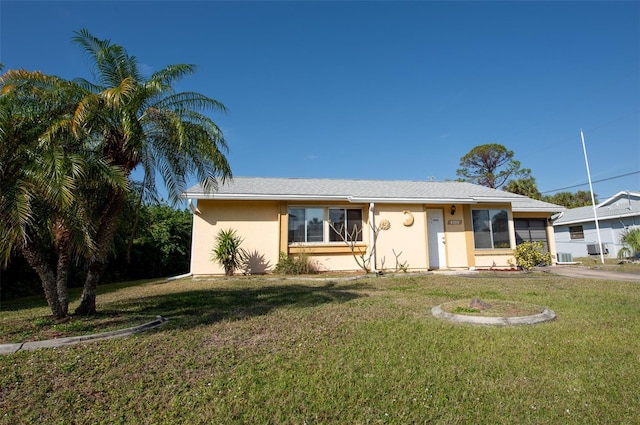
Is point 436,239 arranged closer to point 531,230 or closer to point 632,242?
point 531,230

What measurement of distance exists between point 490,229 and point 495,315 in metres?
10.2

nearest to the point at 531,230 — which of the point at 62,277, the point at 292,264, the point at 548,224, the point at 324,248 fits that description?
the point at 548,224

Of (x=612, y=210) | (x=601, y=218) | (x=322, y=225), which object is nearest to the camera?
(x=322, y=225)

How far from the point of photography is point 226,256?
12.5 metres

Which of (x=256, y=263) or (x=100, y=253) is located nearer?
(x=100, y=253)

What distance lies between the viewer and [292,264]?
12.9 meters

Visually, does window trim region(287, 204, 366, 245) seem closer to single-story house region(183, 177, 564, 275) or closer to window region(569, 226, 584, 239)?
single-story house region(183, 177, 564, 275)

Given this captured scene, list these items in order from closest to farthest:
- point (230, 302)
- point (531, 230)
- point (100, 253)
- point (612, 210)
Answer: point (100, 253) < point (230, 302) < point (531, 230) < point (612, 210)

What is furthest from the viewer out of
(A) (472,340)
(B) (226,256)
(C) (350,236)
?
(C) (350,236)

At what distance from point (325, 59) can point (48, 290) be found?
14668mm

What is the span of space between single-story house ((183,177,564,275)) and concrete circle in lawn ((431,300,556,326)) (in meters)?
7.43

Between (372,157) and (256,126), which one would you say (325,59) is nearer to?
(256,126)

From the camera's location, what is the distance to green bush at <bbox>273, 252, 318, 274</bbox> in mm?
12860

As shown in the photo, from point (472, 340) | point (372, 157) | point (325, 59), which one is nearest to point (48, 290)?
point (472, 340)
